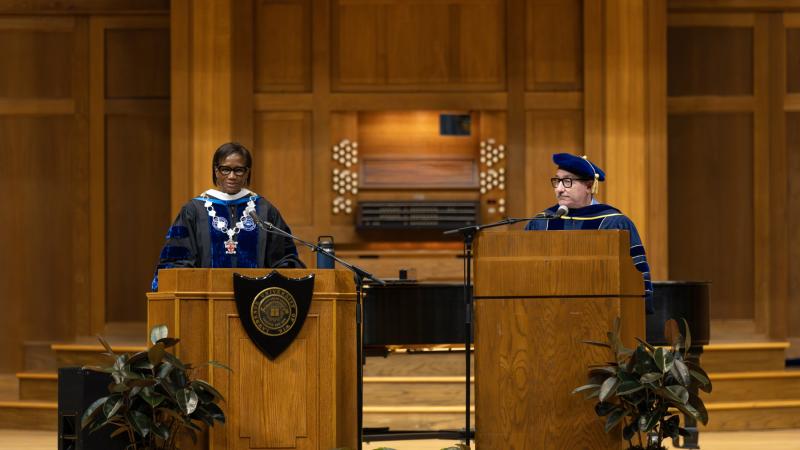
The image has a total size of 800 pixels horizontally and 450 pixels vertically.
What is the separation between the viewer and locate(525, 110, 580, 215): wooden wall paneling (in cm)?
940

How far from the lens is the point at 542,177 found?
9438 millimetres

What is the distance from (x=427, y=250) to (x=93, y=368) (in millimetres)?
5003

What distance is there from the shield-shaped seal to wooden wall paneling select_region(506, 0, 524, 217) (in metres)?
5.04

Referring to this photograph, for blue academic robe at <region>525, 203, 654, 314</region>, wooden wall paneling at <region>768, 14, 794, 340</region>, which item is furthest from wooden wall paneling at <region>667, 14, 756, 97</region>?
blue academic robe at <region>525, 203, 654, 314</region>

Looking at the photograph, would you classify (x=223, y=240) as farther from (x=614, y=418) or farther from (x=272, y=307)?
(x=614, y=418)

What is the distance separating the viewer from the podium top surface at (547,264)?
4.46 metres

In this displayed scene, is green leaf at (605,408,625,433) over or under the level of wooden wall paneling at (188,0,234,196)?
under

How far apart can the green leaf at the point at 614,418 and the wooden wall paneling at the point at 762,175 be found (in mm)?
6027

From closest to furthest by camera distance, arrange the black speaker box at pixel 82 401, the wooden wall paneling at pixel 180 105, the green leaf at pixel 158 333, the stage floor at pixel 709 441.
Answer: the green leaf at pixel 158 333
the black speaker box at pixel 82 401
the stage floor at pixel 709 441
the wooden wall paneling at pixel 180 105

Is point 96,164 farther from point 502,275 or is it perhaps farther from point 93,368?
point 502,275

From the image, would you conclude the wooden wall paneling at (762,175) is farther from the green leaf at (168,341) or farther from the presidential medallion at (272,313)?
the green leaf at (168,341)

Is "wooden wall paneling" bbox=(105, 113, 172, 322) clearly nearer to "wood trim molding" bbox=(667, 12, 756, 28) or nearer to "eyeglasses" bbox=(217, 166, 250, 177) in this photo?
"wood trim molding" bbox=(667, 12, 756, 28)

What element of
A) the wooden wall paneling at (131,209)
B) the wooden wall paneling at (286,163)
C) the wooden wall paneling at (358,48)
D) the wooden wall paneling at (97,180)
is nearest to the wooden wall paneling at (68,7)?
the wooden wall paneling at (97,180)

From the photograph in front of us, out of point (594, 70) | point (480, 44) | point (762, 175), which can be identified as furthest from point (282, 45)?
point (762, 175)
